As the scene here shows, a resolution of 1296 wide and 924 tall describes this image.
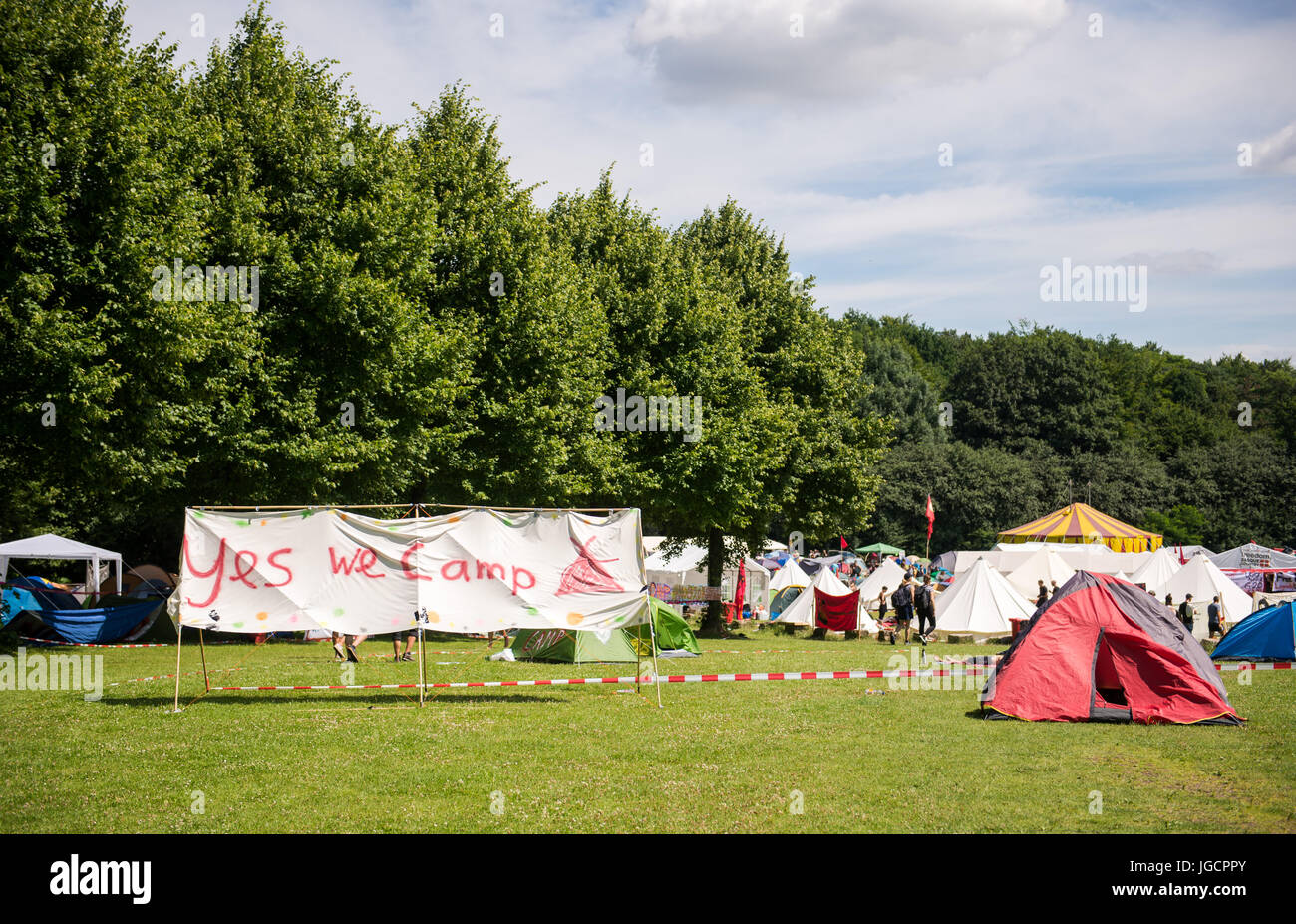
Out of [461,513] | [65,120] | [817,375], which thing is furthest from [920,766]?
[817,375]

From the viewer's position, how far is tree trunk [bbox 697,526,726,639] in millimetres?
36500

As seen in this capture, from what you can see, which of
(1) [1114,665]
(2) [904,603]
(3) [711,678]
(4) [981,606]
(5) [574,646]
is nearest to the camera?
(1) [1114,665]

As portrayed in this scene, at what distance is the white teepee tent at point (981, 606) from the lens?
106 ft

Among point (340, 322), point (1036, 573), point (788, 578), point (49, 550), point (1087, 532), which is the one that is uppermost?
point (340, 322)

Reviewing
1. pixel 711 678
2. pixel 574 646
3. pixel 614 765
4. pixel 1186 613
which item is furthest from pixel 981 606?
pixel 614 765

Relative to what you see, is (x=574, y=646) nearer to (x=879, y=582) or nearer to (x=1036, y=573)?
(x=879, y=582)

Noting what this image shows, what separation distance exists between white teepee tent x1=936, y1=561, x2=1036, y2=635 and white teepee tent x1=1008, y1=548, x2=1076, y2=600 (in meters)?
5.45

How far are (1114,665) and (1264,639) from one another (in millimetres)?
11585

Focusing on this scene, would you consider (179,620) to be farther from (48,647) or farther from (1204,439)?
(1204,439)

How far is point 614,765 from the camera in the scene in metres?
11.9

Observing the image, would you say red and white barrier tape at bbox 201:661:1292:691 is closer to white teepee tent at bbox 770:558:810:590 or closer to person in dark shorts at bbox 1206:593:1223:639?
person in dark shorts at bbox 1206:593:1223:639

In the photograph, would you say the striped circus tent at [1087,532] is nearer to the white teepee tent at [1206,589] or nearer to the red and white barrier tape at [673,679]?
the white teepee tent at [1206,589]

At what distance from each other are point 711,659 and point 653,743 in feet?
40.4

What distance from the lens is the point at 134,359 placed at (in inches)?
861
